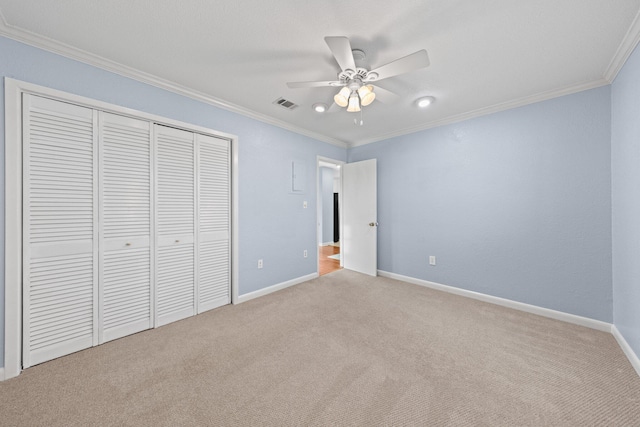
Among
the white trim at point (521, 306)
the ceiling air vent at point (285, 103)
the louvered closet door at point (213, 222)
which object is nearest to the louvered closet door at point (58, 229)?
the louvered closet door at point (213, 222)

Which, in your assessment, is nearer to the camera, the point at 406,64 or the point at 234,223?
the point at 406,64

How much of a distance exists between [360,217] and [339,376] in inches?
111

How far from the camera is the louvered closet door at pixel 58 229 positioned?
170 centimetres

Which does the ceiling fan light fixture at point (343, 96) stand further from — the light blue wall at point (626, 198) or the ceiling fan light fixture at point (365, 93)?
the light blue wall at point (626, 198)

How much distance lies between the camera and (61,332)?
1825 millimetres

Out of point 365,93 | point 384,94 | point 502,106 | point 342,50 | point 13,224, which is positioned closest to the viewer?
point 342,50

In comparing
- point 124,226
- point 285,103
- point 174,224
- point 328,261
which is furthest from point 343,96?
point 328,261

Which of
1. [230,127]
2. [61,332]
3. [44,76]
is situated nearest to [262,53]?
[230,127]

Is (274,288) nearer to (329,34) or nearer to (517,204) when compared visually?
(329,34)

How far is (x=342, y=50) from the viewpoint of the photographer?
1511 mm

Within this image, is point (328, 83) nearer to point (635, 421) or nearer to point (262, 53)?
point (262, 53)

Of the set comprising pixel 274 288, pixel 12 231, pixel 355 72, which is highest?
pixel 355 72

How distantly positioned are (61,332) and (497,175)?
4.55 meters

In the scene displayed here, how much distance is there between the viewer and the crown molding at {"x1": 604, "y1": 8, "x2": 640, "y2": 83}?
1567 mm
